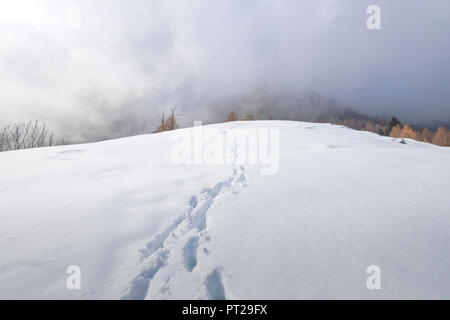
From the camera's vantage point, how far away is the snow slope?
1.48m

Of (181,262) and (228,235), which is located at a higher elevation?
(228,235)

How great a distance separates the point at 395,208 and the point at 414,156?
380 centimetres

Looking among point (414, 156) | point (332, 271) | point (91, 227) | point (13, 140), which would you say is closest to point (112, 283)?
point (91, 227)

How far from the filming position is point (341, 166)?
410 cm

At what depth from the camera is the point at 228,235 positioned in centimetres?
201

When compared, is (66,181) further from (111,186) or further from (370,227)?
(370,227)

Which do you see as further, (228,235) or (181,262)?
(228,235)

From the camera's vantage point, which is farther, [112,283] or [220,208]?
[220,208]

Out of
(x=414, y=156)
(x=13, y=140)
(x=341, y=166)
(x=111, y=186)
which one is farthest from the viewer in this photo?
(x=13, y=140)

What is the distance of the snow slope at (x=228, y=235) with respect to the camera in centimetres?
148
